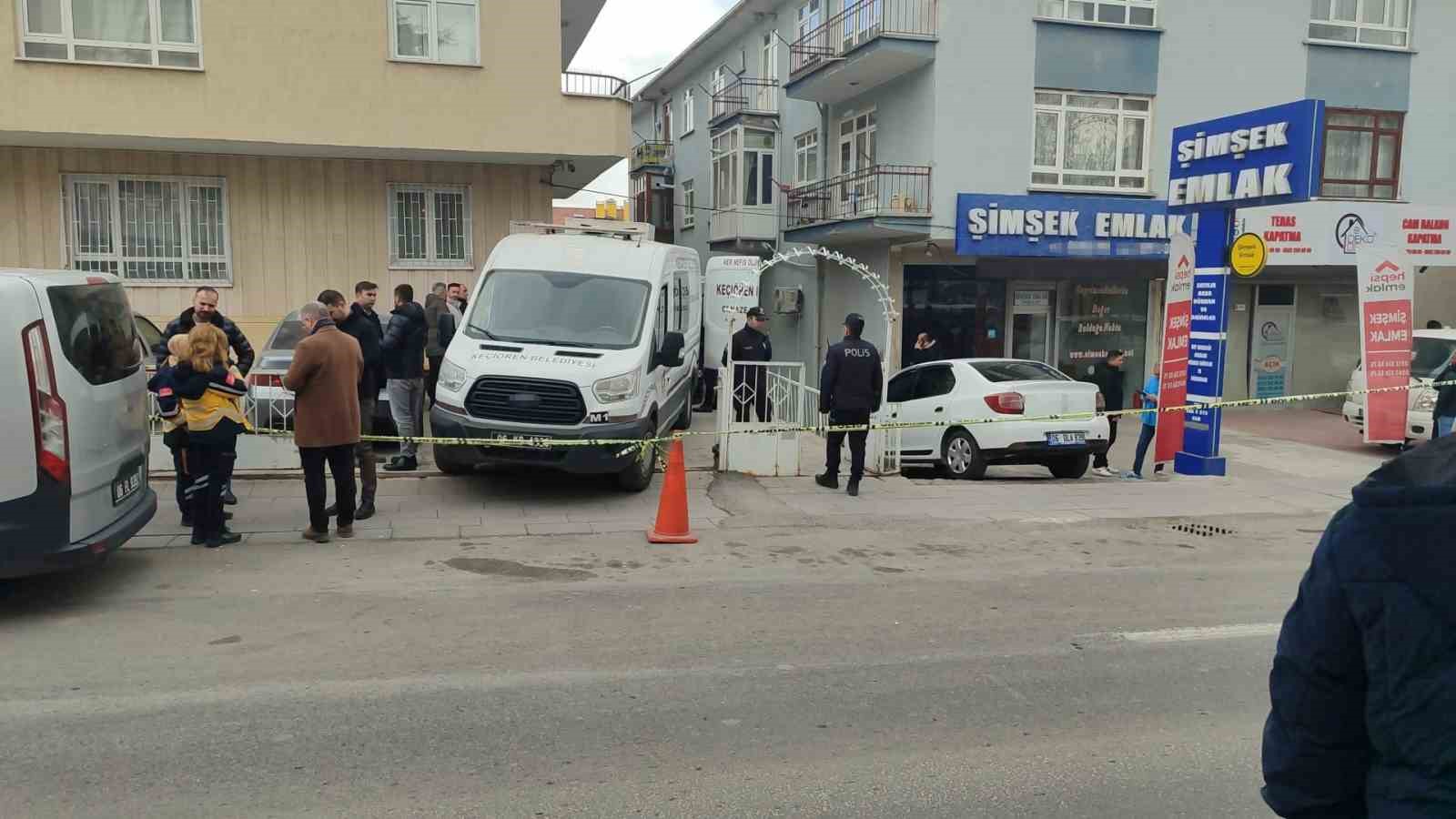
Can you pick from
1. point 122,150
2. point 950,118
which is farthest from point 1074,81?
point 122,150

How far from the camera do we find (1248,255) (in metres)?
11.8

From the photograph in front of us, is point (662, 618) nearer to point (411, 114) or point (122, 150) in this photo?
point (411, 114)

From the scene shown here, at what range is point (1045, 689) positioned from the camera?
5203 mm

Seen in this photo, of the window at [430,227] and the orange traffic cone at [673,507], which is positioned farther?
the window at [430,227]

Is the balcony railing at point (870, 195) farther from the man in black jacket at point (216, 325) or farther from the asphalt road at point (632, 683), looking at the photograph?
the man in black jacket at point (216, 325)

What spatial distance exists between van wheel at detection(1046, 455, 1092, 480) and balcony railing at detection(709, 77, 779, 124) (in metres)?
Answer: 16.3

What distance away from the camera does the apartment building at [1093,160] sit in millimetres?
19328

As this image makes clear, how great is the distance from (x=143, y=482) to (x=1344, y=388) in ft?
75.9

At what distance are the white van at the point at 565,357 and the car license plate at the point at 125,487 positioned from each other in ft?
9.61

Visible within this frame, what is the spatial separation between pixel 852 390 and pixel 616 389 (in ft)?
8.42

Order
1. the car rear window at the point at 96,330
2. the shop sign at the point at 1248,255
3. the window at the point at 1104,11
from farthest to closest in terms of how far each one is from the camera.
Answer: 1. the window at the point at 1104,11
2. the shop sign at the point at 1248,255
3. the car rear window at the point at 96,330

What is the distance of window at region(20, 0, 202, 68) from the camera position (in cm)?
1376

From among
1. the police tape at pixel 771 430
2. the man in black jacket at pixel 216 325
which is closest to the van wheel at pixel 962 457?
the police tape at pixel 771 430

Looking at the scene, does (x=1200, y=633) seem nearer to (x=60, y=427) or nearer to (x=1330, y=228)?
(x=60, y=427)
